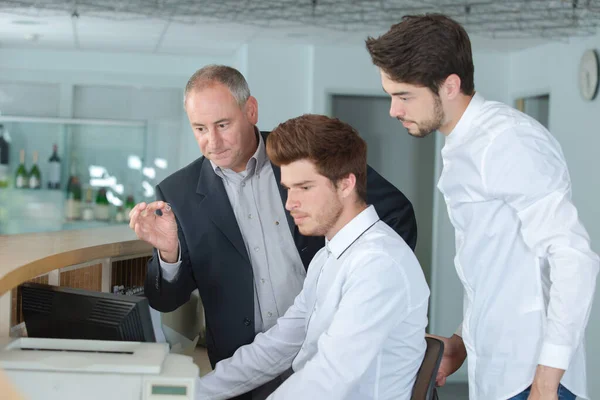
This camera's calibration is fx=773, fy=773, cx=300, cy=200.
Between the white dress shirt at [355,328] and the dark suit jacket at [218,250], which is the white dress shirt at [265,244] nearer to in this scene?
the dark suit jacket at [218,250]

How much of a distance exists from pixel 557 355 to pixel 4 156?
5.68 metres

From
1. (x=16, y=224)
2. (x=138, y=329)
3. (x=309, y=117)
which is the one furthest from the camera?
(x=16, y=224)

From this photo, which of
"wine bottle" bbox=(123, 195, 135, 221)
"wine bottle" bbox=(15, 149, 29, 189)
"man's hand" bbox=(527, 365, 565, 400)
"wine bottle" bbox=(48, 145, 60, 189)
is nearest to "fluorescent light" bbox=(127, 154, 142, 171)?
"wine bottle" bbox=(123, 195, 135, 221)

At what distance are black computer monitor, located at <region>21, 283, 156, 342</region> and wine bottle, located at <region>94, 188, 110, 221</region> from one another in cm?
490

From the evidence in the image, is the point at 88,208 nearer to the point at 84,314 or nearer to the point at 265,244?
the point at 265,244

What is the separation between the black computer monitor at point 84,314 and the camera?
56.5 inches

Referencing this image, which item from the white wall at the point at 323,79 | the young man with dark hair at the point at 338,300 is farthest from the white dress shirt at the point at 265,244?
the white wall at the point at 323,79

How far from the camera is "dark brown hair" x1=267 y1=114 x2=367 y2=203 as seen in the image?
5.31 ft

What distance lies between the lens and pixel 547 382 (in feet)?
4.72

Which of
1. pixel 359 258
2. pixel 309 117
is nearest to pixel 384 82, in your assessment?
pixel 309 117

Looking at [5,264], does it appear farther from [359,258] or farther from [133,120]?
[133,120]

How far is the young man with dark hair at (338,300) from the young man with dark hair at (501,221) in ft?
0.44

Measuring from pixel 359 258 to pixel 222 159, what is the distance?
1.67 ft

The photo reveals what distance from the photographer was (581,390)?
5.13 ft
